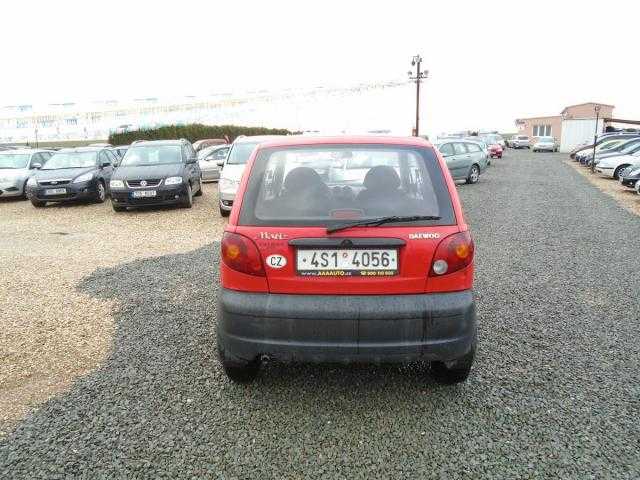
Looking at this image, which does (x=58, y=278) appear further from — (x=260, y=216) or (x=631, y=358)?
(x=631, y=358)

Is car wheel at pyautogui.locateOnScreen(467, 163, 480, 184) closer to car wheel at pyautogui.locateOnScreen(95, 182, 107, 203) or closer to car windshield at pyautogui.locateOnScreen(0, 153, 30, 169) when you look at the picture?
car wheel at pyautogui.locateOnScreen(95, 182, 107, 203)

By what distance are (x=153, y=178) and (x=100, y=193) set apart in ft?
10.5

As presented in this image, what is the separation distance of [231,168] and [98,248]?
3.59 m

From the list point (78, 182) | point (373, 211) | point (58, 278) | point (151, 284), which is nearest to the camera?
point (373, 211)

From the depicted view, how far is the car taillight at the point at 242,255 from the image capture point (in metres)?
2.92

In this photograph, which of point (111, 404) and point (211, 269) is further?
point (211, 269)

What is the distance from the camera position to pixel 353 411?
3.16 meters

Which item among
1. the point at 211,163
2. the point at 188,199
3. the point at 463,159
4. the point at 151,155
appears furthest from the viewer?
the point at 211,163

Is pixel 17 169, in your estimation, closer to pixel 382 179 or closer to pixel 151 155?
pixel 151 155

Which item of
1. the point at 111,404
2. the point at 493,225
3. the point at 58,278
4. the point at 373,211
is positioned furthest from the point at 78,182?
the point at 373,211

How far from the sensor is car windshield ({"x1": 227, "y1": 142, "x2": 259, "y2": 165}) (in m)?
11.3

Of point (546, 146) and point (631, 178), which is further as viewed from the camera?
point (546, 146)

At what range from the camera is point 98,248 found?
8.35 metres

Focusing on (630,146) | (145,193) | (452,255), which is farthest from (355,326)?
(630,146)
